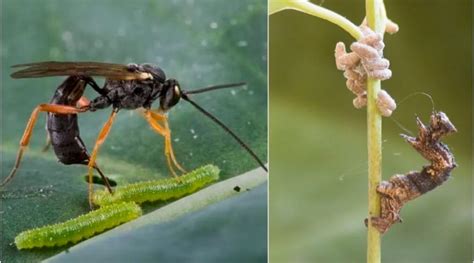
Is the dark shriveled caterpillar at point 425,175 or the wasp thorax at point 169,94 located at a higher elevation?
the wasp thorax at point 169,94

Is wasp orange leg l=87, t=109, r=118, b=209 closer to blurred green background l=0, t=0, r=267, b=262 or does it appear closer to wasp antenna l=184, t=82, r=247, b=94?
blurred green background l=0, t=0, r=267, b=262

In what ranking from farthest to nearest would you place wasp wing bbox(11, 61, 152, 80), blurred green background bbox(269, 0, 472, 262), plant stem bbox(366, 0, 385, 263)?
blurred green background bbox(269, 0, 472, 262)
wasp wing bbox(11, 61, 152, 80)
plant stem bbox(366, 0, 385, 263)

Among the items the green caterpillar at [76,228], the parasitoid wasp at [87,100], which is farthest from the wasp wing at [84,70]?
the green caterpillar at [76,228]

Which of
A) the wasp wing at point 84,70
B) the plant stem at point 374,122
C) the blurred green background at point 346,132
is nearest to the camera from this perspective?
the plant stem at point 374,122

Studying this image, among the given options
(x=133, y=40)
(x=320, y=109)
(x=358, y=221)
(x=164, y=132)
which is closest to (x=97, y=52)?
(x=133, y=40)

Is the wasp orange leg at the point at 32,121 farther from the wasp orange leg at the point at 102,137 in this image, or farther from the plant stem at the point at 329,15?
the plant stem at the point at 329,15

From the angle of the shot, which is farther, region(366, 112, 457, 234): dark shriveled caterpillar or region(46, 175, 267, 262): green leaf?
region(46, 175, 267, 262): green leaf

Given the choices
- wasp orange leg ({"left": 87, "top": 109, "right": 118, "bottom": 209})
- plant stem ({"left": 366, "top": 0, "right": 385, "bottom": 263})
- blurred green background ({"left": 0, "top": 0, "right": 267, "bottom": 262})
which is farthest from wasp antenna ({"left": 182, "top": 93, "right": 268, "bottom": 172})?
plant stem ({"left": 366, "top": 0, "right": 385, "bottom": 263})

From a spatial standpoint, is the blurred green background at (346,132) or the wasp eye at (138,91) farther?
the blurred green background at (346,132)
